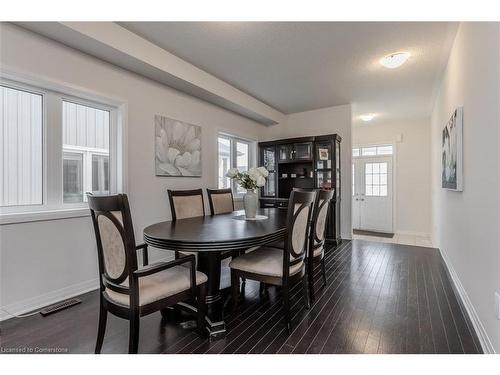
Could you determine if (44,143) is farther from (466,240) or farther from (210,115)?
(466,240)

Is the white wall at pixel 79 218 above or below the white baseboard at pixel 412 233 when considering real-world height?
above

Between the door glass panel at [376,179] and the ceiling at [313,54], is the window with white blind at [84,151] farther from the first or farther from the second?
the door glass panel at [376,179]

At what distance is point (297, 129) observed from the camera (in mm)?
5562

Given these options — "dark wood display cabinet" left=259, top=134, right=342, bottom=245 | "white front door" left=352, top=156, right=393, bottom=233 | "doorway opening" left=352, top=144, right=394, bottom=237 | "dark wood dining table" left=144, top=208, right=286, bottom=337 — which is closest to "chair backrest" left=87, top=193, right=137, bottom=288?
"dark wood dining table" left=144, top=208, right=286, bottom=337

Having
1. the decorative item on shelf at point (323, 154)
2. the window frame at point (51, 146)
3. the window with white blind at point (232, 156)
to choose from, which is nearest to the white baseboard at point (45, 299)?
the window frame at point (51, 146)

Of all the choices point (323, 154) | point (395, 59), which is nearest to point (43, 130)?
point (395, 59)

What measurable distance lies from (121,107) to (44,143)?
854 millimetres

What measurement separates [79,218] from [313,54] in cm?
312

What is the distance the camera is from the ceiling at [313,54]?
252 centimetres

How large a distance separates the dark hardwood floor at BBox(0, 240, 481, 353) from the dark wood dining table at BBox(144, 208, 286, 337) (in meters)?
0.15

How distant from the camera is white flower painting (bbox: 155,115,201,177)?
332 centimetres

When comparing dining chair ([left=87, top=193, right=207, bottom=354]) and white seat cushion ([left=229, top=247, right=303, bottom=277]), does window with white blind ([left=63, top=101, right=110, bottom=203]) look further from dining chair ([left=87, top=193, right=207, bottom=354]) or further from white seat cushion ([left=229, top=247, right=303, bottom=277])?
white seat cushion ([left=229, top=247, right=303, bottom=277])

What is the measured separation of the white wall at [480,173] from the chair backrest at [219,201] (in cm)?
251
